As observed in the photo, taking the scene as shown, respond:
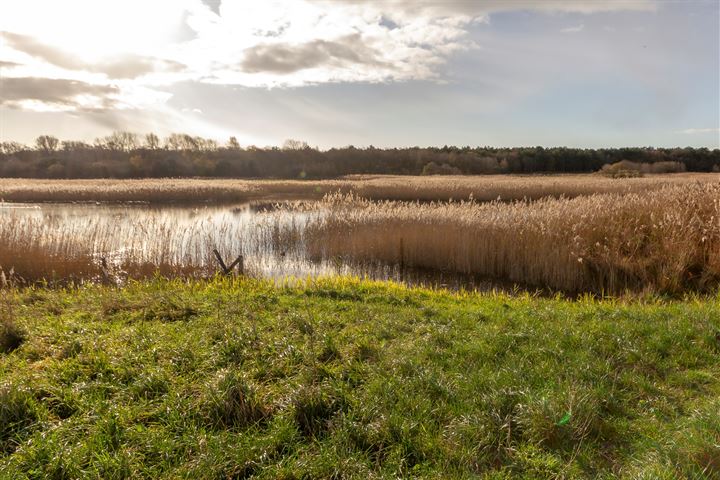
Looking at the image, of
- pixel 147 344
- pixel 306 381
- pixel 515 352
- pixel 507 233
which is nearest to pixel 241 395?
pixel 306 381

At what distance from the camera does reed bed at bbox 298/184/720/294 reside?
10320 millimetres

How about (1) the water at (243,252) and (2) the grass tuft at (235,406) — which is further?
(1) the water at (243,252)

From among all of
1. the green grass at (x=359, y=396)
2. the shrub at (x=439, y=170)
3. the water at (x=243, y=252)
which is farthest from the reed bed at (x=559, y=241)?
the shrub at (x=439, y=170)

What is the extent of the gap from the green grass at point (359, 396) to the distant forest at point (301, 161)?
66.4 metres

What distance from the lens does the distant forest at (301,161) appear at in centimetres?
6738

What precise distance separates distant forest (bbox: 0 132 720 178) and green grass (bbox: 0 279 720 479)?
66363mm

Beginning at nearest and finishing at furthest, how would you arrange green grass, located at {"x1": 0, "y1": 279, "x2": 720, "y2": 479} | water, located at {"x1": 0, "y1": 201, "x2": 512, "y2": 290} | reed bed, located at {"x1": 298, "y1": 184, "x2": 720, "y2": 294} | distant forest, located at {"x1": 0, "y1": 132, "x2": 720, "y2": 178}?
green grass, located at {"x1": 0, "y1": 279, "x2": 720, "y2": 479} → reed bed, located at {"x1": 298, "y1": 184, "x2": 720, "y2": 294} → water, located at {"x1": 0, "y1": 201, "x2": 512, "y2": 290} → distant forest, located at {"x1": 0, "y1": 132, "x2": 720, "y2": 178}

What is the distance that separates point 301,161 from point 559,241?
2817 inches

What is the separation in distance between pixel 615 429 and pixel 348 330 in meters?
3.22

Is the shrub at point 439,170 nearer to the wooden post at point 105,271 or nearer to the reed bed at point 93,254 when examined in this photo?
the reed bed at point 93,254

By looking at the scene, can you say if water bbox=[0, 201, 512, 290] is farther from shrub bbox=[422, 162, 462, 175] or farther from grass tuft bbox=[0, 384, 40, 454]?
shrub bbox=[422, 162, 462, 175]

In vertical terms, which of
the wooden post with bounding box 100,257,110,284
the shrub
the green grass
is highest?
the shrub

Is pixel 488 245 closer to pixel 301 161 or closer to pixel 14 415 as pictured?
pixel 14 415

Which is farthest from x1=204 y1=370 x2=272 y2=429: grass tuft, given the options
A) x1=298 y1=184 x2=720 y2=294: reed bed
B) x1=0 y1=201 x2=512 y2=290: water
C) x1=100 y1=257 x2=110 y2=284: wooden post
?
x1=298 y1=184 x2=720 y2=294: reed bed
